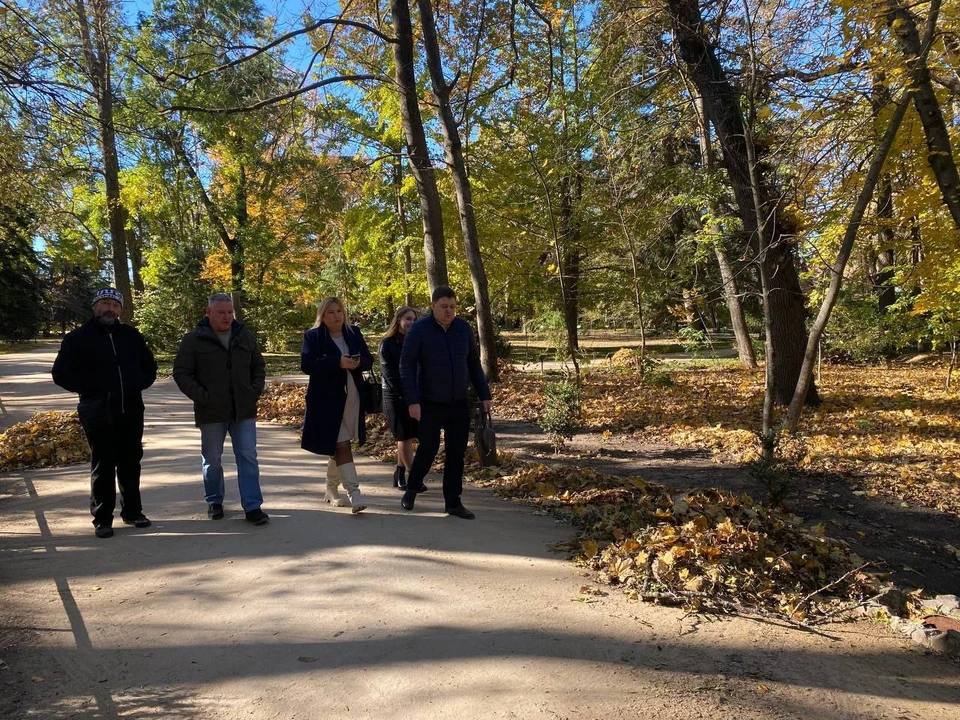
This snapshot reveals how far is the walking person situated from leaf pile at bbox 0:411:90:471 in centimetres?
472

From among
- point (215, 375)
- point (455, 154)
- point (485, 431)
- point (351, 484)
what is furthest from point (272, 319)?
point (351, 484)

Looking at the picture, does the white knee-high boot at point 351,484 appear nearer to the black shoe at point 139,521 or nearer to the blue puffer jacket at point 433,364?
the blue puffer jacket at point 433,364

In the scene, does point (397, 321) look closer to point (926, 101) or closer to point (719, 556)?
point (719, 556)

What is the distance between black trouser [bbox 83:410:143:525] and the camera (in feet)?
16.3

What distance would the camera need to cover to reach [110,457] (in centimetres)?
505

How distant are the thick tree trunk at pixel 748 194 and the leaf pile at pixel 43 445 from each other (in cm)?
927

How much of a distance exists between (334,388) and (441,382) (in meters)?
0.95

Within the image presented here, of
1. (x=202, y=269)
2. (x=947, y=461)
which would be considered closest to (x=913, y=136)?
(x=947, y=461)

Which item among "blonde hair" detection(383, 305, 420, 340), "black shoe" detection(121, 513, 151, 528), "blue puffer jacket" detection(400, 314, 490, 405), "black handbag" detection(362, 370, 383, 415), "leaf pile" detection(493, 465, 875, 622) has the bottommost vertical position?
"leaf pile" detection(493, 465, 875, 622)

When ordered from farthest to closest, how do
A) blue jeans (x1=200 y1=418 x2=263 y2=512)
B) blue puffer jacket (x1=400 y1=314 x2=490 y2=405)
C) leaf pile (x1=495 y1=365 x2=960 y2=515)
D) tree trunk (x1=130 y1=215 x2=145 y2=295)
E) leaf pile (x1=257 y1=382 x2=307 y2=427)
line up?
1. tree trunk (x1=130 y1=215 x2=145 y2=295)
2. leaf pile (x1=257 y1=382 x2=307 y2=427)
3. leaf pile (x1=495 y1=365 x2=960 y2=515)
4. blue puffer jacket (x1=400 y1=314 x2=490 y2=405)
5. blue jeans (x1=200 y1=418 x2=263 y2=512)

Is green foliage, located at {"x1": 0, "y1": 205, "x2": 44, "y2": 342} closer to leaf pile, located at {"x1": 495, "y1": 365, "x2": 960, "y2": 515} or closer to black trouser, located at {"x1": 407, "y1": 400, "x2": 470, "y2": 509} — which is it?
black trouser, located at {"x1": 407, "y1": 400, "x2": 470, "y2": 509}

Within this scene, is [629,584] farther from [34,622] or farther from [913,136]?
[913,136]

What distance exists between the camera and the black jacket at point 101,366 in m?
4.90

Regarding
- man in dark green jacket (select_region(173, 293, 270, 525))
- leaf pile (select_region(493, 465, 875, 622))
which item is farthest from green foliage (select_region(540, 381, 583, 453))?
man in dark green jacket (select_region(173, 293, 270, 525))
